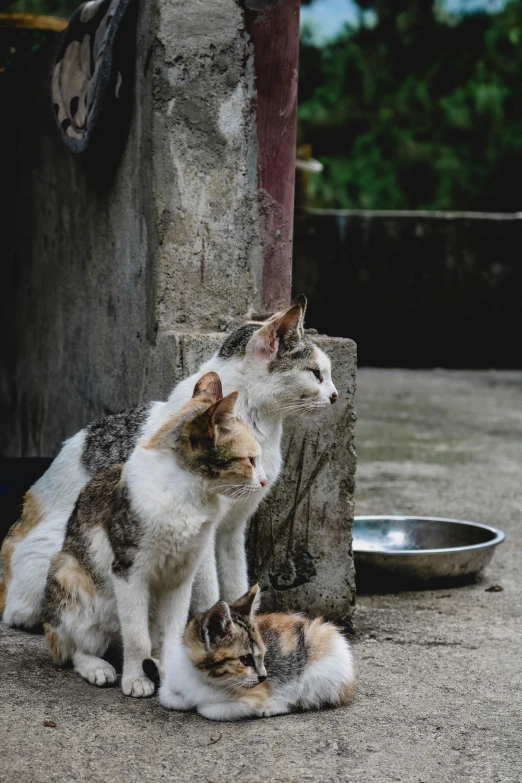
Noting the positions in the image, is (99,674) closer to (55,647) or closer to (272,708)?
(55,647)

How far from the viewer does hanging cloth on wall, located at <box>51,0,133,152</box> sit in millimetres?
4039

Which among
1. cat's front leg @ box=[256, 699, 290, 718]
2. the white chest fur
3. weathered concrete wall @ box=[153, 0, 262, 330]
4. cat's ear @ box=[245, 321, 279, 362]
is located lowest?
cat's front leg @ box=[256, 699, 290, 718]

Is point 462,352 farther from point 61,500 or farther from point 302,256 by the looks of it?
point 61,500

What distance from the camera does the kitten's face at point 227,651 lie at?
289 centimetres

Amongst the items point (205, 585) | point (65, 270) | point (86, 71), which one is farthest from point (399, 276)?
point (205, 585)

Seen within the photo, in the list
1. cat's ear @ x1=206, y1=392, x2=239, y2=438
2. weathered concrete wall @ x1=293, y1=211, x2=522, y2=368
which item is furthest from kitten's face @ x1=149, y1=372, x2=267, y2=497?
weathered concrete wall @ x1=293, y1=211, x2=522, y2=368

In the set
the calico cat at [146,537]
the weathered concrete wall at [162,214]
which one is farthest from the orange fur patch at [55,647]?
the weathered concrete wall at [162,214]

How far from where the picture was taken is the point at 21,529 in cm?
385

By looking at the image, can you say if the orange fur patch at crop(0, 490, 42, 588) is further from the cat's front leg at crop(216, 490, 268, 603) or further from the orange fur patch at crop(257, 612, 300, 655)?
the orange fur patch at crop(257, 612, 300, 655)

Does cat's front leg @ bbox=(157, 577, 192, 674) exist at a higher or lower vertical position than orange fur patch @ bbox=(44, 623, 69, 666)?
higher

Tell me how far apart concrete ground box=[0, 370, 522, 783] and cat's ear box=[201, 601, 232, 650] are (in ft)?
0.83

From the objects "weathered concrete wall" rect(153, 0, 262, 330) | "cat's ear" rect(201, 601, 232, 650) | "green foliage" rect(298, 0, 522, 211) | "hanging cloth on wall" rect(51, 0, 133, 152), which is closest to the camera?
"cat's ear" rect(201, 601, 232, 650)

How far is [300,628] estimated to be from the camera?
10.5 feet

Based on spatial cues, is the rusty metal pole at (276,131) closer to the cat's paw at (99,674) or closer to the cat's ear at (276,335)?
the cat's ear at (276,335)
